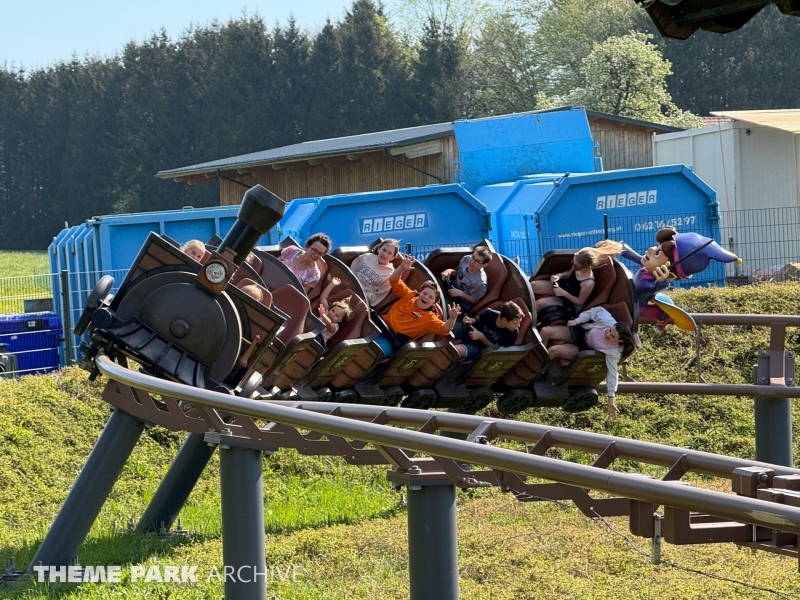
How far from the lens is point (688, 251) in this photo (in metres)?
7.46

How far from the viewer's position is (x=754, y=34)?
42688 millimetres

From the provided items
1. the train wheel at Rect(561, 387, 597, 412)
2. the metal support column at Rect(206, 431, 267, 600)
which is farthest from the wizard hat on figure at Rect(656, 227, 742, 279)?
the metal support column at Rect(206, 431, 267, 600)

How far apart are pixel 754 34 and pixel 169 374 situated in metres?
41.3

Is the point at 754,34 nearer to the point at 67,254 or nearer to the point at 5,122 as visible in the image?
the point at 5,122

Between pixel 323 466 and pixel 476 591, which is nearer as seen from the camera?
pixel 476 591

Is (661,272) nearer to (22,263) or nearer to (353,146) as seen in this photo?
(353,146)

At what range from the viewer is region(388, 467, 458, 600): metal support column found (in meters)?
3.79

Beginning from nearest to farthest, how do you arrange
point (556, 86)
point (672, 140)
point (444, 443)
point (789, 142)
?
point (444, 443) → point (789, 142) → point (672, 140) → point (556, 86)

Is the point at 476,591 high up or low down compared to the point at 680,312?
down

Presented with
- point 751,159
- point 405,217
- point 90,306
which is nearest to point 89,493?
point 90,306

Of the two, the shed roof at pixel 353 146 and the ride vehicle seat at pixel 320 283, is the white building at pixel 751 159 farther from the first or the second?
the ride vehicle seat at pixel 320 283

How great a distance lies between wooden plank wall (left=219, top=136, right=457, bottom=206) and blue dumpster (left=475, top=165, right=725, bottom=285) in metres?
7.44

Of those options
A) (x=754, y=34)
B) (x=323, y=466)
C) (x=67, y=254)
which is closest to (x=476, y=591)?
(x=323, y=466)

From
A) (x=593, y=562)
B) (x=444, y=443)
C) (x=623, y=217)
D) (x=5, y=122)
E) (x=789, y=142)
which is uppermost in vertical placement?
(x=5, y=122)
